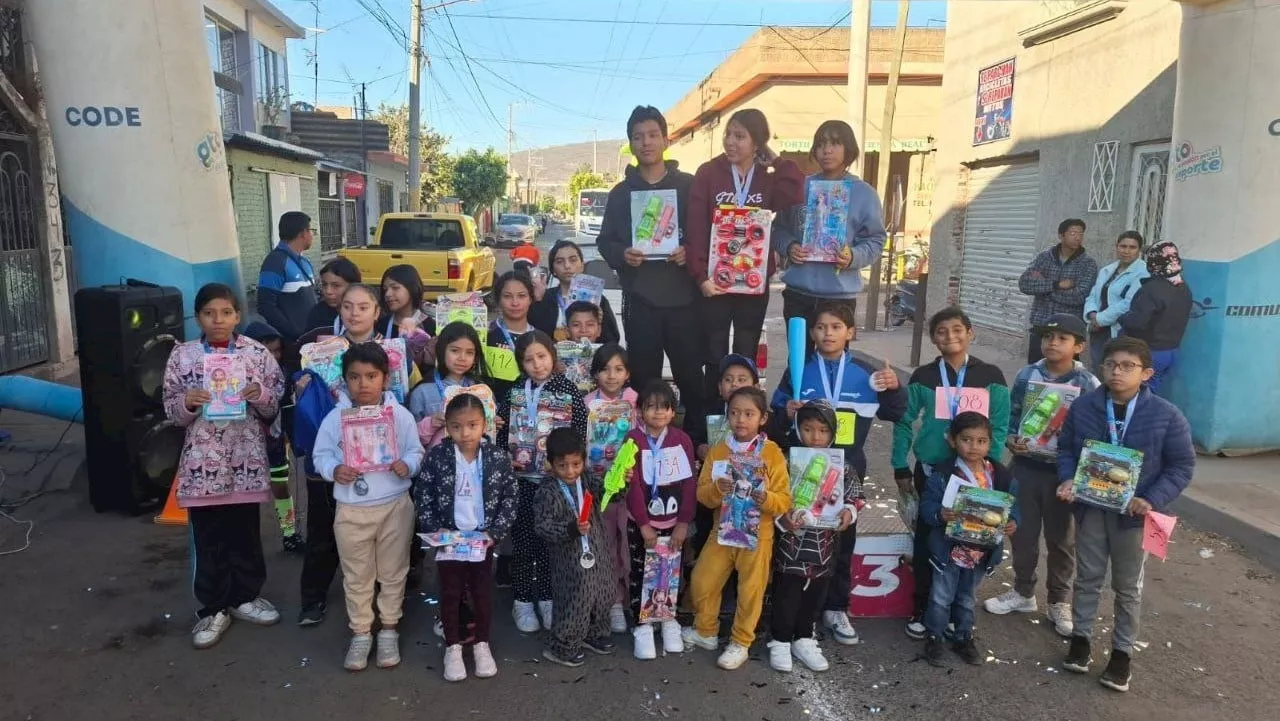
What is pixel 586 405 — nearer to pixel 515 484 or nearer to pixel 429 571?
pixel 515 484

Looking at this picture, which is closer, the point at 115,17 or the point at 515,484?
the point at 515,484

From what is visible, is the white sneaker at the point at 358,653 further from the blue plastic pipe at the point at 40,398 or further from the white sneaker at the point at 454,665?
the blue plastic pipe at the point at 40,398

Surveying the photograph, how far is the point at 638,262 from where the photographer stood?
4.60 meters

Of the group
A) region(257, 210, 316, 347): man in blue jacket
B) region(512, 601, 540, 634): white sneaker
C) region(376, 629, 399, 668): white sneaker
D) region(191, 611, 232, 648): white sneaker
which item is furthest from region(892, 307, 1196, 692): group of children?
region(257, 210, 316, 347): man in blue jacket

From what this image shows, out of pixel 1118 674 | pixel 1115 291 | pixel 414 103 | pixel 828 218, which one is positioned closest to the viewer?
pixel 1118 674

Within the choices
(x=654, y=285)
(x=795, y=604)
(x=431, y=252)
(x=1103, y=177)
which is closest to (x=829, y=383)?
(x=795, y=604)

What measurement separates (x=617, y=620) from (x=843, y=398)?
154cm

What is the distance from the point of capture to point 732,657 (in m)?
3.75

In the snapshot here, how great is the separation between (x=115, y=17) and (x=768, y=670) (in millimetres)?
5625

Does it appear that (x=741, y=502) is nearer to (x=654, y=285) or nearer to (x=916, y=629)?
(x=916, y=629)

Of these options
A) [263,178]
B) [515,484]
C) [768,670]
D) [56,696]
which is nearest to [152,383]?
[56,696]

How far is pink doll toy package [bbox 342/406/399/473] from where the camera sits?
11.9 ft

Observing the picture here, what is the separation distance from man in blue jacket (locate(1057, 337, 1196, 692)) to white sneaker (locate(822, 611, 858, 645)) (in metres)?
0.94

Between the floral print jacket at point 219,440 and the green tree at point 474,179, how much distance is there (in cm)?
4091
